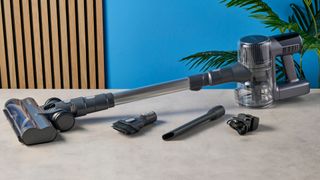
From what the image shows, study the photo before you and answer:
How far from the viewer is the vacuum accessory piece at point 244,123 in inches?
68.9

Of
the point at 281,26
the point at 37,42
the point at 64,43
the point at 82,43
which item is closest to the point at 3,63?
the point at 37,42

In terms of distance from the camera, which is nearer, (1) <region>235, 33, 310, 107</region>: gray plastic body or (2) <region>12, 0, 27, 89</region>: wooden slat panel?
(1) <region>235, 33, 310, 107</region>: gray plastic body

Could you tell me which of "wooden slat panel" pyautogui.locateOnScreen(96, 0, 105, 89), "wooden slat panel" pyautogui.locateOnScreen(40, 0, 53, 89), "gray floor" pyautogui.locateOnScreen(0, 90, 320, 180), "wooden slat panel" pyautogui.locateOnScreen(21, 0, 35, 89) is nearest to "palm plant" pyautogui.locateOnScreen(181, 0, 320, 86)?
"wooden slat panel" pyautogui.locateOnScreen(96, 0, 105, 89)

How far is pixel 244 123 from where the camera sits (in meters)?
1.76

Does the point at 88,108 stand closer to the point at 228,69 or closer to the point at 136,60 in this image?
the point at 228,69

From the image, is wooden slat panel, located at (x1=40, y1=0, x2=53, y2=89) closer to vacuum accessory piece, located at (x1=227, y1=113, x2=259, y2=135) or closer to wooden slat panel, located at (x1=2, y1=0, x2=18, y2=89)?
wooden slat panel, located at (x1=2, y1=0, x2=18, y2=89)

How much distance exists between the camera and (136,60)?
376cm

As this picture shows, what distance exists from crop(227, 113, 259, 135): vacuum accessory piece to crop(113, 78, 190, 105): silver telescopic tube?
0.20m

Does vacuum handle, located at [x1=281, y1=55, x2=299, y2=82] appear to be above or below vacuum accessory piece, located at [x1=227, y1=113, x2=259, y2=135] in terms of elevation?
above

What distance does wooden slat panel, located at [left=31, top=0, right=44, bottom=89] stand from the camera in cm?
377

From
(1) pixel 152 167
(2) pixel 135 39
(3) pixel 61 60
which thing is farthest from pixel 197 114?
(3) pixel 61 60

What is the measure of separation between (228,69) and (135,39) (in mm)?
1814

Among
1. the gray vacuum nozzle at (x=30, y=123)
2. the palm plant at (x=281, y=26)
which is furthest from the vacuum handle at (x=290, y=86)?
the gray vacuum nozzle at (x=30, y=123)

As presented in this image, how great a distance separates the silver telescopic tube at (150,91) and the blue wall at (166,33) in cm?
174
